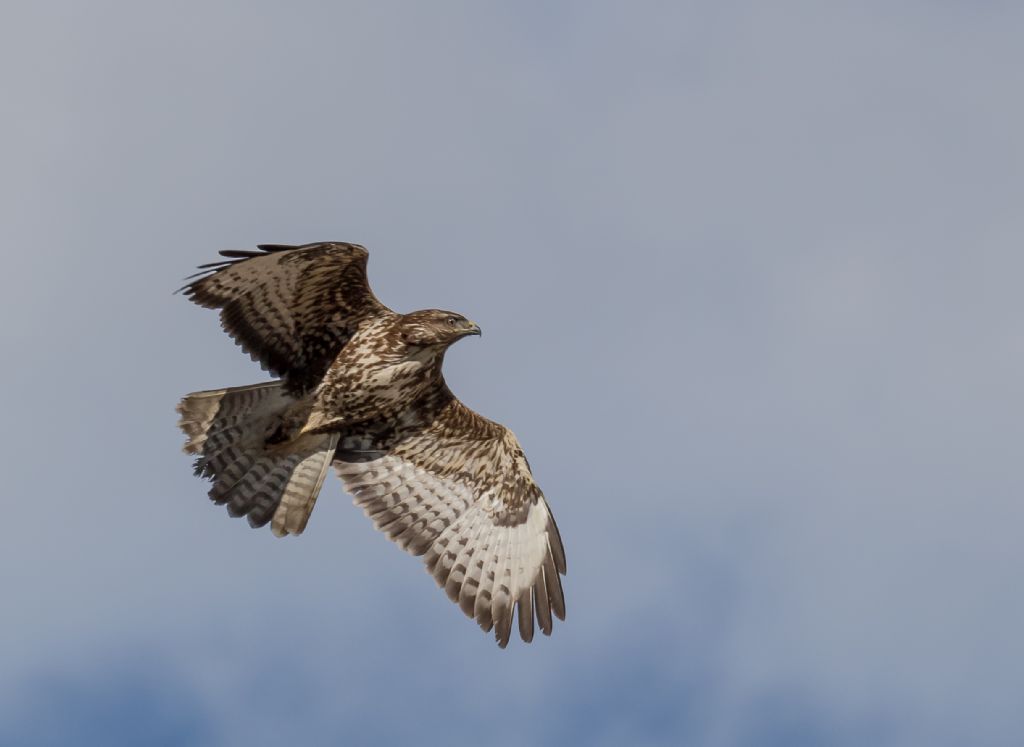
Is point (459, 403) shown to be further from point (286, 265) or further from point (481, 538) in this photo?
point (286, 265)

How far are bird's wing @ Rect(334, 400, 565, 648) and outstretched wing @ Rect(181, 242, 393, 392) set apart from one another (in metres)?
1.15

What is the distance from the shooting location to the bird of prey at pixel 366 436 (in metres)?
14.1

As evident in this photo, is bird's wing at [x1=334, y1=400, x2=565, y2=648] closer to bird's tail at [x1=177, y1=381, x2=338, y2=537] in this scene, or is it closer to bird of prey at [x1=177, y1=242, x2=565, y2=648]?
bird of prey at [x1=177, y1=242, x2=565, y2=648]

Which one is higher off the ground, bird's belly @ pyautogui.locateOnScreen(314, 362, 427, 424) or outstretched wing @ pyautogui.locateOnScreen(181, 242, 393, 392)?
outstretched wing @ pyautogui.locateOnScreen(181, 242, 393, 392)

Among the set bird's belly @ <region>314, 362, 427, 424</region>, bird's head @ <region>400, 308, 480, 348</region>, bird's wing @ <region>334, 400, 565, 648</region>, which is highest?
bird's head @ <region>400, 308, 480, 348</region>

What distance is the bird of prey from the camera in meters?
14.1

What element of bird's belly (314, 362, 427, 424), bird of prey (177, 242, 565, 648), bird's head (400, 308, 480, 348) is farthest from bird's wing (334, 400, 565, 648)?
bird's head (400, 308, 480, 348)

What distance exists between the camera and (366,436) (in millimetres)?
15242

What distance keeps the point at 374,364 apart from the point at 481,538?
77.8 inches

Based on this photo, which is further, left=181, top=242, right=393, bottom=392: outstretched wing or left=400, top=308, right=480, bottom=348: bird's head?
left=400, top=308, right=480, bottom=348: bird's head

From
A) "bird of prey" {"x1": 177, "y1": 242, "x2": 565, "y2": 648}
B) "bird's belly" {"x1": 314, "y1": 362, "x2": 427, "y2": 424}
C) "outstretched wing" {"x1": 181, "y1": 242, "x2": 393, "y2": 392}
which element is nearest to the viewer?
"outstretched wing" {"x1": 181, "y1": 242, "x2": 393, "y2": 392}

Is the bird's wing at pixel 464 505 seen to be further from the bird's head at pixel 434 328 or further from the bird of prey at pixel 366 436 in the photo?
the bird's head at pixel 434 328

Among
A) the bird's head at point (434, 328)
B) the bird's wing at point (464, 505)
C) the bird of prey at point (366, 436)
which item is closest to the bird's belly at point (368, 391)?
the bird of prey at point (366, 436)

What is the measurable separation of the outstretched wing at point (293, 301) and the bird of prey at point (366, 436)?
0.01m
